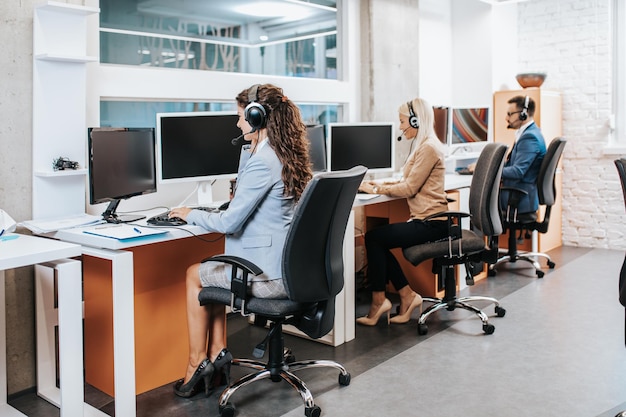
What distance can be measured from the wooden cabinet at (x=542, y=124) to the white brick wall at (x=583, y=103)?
15 cm

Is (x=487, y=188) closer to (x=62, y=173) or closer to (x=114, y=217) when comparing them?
(x=114, y=217)

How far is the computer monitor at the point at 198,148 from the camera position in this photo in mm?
3236

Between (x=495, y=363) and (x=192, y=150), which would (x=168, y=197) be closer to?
(x=192, y=150)

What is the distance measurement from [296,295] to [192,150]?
113 centimetres

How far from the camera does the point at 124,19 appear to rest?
3.63 m

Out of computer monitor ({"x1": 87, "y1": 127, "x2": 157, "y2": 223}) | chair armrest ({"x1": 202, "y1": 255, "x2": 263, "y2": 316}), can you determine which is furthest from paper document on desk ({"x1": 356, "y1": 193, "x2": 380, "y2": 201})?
chair armrest ({"x1": 202, "y1": 255, "x2": 263, "y2": 316})

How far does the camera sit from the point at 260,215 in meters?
2.71

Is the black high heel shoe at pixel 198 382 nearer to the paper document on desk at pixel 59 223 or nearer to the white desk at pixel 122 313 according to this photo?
the white desk at pixel 122 313

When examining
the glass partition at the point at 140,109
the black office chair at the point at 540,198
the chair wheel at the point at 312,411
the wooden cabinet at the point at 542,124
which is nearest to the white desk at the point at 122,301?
the chair wheel at the point at 312,411

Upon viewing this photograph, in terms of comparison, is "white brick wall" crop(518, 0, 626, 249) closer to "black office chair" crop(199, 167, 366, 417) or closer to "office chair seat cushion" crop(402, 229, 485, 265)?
"office chair seat cushion" crop(402, 229, 485, 265)

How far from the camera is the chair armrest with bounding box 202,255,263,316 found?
2.59 metres

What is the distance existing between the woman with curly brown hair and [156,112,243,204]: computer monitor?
0.48 metres

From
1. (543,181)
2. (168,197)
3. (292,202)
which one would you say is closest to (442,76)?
(543,181)

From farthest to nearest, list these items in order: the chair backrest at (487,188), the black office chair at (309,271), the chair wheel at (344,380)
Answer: the chair backrest at (487,188), the chair wheel at (344,380), the black office chair at (309,271)
